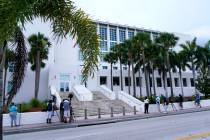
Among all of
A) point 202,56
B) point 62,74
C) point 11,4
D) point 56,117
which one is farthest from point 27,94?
point 11,4

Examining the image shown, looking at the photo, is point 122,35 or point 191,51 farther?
point 122,35

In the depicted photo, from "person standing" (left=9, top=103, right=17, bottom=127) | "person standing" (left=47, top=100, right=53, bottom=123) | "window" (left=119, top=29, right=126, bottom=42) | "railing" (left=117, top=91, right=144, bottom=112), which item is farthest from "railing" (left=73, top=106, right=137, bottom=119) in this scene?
"window" (left=119, top=29, right=126, bottom=42)

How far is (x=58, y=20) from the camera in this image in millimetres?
6191

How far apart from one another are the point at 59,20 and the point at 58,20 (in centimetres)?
3

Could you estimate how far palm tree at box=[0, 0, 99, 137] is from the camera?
4.73 m

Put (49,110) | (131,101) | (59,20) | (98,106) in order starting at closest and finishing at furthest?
(59,20)
(49,110)
(98,106)
(131,101)

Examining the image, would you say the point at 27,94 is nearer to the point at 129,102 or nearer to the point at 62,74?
the point at 62,74

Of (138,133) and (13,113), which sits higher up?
(13,113)

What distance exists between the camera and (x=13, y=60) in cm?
745

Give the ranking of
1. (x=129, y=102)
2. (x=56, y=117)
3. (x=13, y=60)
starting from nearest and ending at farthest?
(x=13, y=60), (x=56, y=117), (x=129, y=102)

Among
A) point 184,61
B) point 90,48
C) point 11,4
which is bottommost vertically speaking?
point 90,48

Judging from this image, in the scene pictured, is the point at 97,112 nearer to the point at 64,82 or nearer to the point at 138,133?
the point at 64,82

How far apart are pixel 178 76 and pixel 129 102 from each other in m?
30.8

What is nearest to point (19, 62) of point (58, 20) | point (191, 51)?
point (58, 20)
